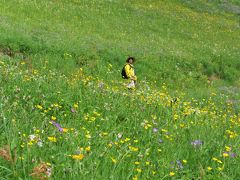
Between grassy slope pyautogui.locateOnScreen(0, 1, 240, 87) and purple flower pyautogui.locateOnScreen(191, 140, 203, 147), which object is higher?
purple flower pyautogui.locateOnScreen(191, 140, 203, 147)

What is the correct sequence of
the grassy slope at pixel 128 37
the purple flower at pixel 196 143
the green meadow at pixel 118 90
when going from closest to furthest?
the green meadow at pixel 118 90 < the purple flower at pixel 196 143 < the grassy slope at pixel 128 37

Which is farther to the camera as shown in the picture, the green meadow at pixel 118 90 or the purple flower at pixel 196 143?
the purple flower at pixel 196 143

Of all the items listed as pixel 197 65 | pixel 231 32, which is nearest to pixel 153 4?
pixel 231 32

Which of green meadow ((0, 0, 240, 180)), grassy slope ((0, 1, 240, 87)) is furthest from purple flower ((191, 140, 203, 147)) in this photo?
grassy slope ((0, 1, 240, 87))

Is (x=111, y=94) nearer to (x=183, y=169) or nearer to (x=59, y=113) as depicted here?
(x=59, y=113)

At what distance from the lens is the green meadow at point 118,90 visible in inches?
173

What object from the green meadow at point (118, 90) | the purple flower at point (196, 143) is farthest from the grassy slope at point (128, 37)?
the purple flower at point (196, 143)

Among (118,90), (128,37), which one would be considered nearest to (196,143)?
(118,90)

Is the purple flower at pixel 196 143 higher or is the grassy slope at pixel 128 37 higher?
the purple flower at pixel 196 143

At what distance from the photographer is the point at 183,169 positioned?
5.11m

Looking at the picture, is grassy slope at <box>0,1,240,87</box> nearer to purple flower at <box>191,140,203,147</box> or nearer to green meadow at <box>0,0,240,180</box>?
green meadow at <box>0,0,240,180</box>

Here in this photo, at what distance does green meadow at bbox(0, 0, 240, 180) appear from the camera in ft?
14.4

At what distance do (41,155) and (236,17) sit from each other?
149 ft

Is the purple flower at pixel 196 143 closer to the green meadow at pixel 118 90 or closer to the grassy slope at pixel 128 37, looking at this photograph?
the green meadow at pixel 118 90
